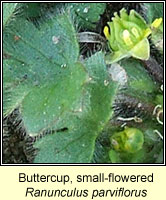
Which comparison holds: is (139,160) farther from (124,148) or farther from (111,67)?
(111,67)

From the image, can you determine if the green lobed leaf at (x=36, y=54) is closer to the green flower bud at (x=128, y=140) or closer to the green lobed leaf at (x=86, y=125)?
the green lobed leaf at (x=86, y=125)

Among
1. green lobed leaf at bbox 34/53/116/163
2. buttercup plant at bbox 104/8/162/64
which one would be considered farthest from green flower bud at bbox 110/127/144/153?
buttercup plant at bbox 104/8/162/64

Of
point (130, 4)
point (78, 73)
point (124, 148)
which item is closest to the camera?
point (78, 73)

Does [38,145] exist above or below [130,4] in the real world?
below

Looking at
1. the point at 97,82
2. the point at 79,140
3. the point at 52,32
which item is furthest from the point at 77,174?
the point at 52,32

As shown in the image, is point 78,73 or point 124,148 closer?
point 78,73

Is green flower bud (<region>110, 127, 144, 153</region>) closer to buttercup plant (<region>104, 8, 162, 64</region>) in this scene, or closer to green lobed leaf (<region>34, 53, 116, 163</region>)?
green lobed leaf (<region>34, 53, 116, 163</region>)

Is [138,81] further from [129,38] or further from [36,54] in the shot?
[36,54]

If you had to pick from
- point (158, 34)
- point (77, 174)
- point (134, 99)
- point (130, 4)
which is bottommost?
point (77, 174)
